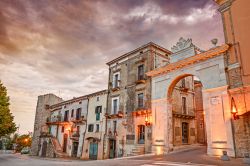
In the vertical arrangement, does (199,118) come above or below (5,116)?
above

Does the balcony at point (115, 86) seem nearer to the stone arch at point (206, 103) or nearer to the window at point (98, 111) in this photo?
the window at point (98, 111)

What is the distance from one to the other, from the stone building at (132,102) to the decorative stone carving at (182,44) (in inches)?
121

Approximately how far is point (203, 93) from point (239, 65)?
322 centimetres

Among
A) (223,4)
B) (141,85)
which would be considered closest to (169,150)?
(141,85)

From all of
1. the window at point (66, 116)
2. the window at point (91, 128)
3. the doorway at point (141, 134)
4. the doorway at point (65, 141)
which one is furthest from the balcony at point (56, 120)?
the doorway at point (141, 134)

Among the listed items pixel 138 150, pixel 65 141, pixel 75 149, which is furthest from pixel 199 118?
pixel 65 141

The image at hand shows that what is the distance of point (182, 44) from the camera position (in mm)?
18422

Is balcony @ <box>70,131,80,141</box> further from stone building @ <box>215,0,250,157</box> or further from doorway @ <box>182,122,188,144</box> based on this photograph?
stone building @ <box>215,0,250,157</box>

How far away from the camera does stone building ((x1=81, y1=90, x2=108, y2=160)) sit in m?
26.0

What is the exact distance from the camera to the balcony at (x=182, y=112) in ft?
72.0

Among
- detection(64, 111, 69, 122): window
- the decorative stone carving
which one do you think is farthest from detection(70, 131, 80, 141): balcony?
the decorative stone carving

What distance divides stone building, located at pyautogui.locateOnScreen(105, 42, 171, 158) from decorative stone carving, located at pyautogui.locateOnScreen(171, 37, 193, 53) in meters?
3.07

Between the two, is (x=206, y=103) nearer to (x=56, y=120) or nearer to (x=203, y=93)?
(x=203, y=93)

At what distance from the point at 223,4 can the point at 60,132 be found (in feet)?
99.3
